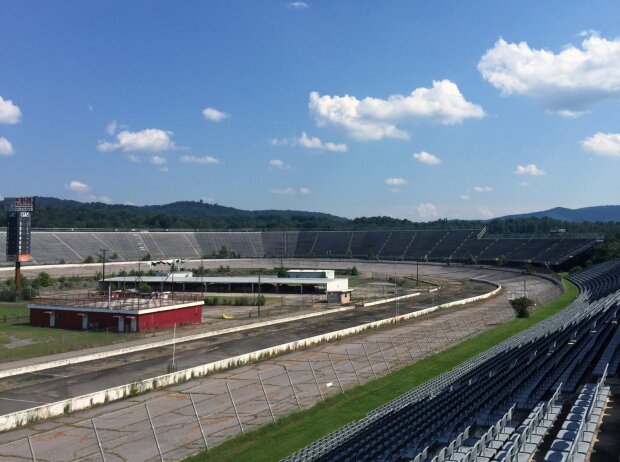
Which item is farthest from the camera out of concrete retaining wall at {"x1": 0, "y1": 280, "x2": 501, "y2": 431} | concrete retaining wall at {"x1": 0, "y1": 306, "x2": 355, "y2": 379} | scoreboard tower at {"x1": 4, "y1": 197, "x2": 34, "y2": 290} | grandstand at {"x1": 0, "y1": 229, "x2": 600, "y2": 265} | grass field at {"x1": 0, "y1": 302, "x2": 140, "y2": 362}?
grandstand at {"x1": 0, "y1": 229, "x2": 600, "y2": 265}

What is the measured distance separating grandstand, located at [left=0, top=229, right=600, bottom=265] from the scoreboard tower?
4332cm

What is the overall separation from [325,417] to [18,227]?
64.0 m

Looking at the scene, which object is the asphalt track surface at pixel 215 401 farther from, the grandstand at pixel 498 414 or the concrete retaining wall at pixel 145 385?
the grandstand at pixel 498 414

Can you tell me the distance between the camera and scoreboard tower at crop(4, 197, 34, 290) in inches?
2901

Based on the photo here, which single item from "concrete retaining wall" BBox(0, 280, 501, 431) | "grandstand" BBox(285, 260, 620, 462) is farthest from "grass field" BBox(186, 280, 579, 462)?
"concrete retaining wall" BBox(0, 280, 501, 431)

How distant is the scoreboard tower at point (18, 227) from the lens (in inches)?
2901

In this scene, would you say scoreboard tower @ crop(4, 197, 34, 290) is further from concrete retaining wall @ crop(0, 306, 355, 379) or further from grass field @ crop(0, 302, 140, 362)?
concrete retaining wall @ crop(0, 306, 355, 379)

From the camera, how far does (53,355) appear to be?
115 feet

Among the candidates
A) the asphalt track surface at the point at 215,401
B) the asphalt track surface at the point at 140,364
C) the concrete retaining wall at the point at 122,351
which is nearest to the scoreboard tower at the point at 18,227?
the concrete retaining wall at the point at 122,351

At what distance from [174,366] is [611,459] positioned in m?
24.5

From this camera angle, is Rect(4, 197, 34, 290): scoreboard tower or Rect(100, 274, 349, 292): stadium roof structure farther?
Rect(100, 274, 349, 292): stadium roof structure

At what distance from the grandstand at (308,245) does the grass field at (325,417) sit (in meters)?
94.2

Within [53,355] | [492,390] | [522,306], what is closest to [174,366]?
[53,355]

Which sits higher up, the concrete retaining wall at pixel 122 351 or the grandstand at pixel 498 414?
the grandstand at pixel 498 414
